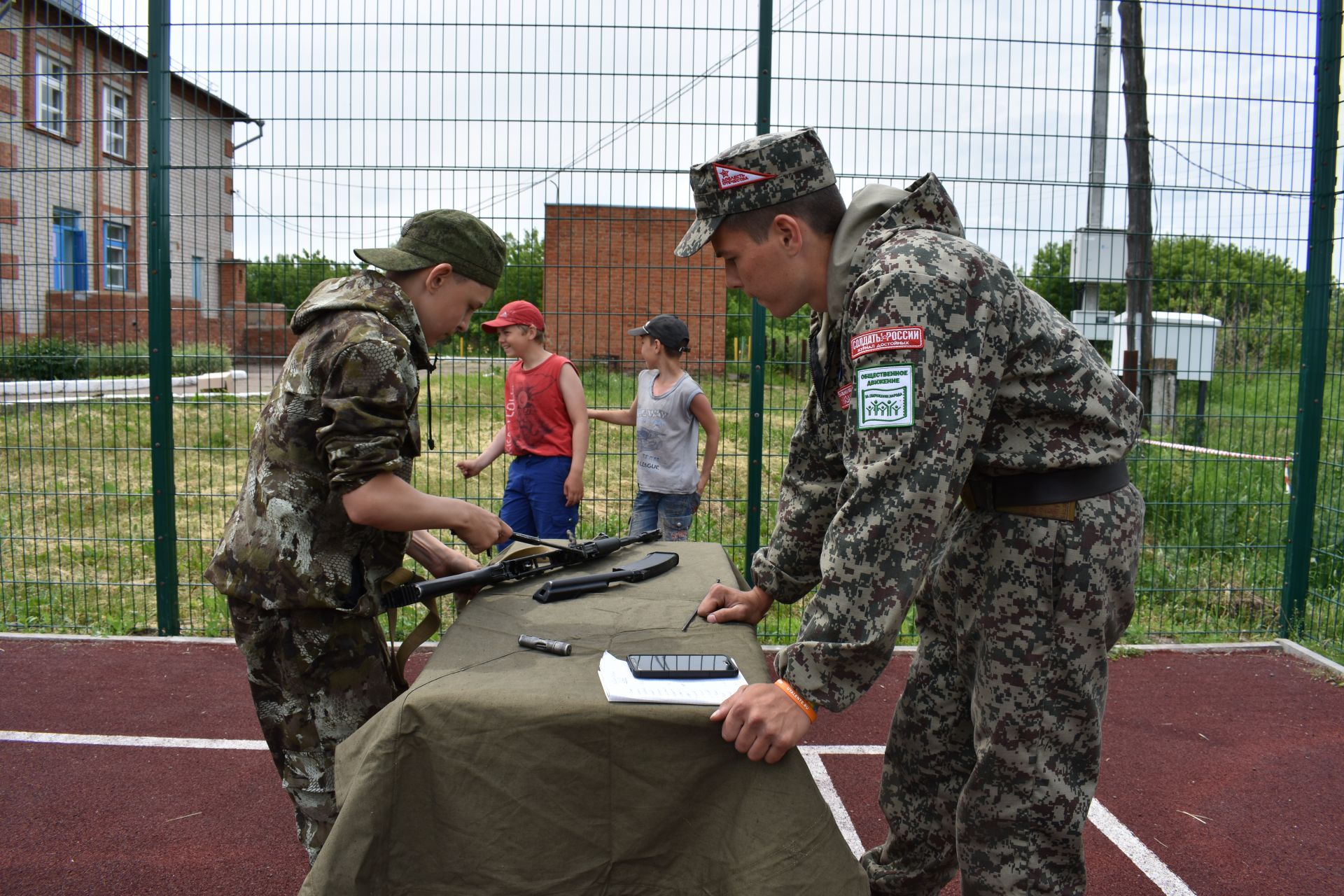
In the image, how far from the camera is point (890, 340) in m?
1.74

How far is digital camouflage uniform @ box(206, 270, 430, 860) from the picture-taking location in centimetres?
209

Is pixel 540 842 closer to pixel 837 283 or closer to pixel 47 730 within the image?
pixel 837 283

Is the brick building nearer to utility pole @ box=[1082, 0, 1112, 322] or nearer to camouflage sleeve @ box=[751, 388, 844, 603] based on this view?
camouflage sleeve @ box=[751, 388, 844, 603]

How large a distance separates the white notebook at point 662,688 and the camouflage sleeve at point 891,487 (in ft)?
0.39

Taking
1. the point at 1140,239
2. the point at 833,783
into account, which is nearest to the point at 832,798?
the point at 833,783

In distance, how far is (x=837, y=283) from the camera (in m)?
2.03

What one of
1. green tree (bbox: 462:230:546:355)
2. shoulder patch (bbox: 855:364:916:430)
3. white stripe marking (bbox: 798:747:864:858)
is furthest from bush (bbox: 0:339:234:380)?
shoulder patch (bbox: 855:364:916:430)

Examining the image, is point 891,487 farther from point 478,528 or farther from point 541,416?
point 541,416

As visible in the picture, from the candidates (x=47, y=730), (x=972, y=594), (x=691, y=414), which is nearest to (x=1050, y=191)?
(x=691, y=414)

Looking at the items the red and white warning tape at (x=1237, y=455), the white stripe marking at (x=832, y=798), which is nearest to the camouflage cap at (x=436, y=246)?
the white stripe marking at (x=832, y=798)

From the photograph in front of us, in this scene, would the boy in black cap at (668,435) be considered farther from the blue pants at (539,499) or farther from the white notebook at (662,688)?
the white notebook at (662,688)

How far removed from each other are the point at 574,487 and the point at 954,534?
3.18m

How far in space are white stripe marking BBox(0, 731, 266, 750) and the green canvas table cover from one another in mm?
2754

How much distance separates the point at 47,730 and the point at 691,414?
343 centimetres
